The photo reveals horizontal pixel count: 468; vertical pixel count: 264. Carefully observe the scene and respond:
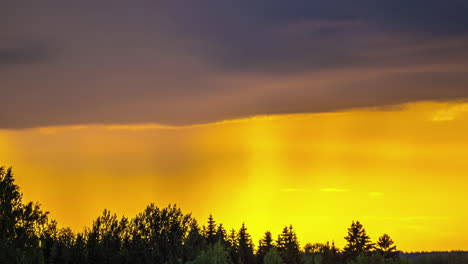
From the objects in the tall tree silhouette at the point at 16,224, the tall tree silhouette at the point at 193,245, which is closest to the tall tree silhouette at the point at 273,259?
the tall tree silhouette at the point at 193,245

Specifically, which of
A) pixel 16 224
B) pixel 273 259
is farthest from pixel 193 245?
pixel 16 224

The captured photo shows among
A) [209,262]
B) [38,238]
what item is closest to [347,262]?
[209,262]

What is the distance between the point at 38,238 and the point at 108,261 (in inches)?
3810

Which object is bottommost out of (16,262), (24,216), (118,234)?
(16,262)

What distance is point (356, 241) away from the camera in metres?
170

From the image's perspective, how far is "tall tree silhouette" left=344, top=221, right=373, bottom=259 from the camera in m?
169

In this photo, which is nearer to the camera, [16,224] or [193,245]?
[16,224]

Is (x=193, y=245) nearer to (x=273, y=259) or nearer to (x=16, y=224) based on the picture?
(x=273, y=259)

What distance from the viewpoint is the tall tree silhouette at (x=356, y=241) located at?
553 ft

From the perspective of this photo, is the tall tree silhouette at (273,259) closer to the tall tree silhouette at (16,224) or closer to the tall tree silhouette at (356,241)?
the tall tree silhouette at (356,241)

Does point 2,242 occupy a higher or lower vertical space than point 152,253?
lower

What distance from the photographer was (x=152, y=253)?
197375mm

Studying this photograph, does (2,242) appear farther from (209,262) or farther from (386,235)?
(386,235)

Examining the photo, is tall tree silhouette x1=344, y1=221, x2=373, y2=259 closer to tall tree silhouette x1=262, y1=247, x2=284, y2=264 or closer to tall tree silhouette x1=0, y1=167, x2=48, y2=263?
tall tree silhouette x1=262, y1=247, x2=284, y2=264
